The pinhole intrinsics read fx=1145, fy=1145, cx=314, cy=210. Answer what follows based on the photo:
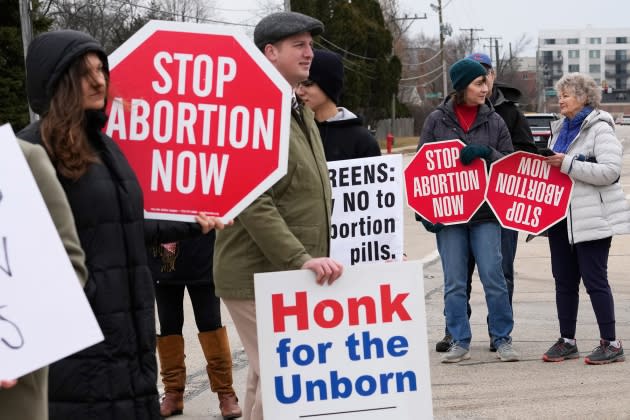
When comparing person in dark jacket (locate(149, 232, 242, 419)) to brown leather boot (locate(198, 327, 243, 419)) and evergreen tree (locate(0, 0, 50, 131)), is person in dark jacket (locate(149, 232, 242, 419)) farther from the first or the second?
evergreen tree (locate(0, 0, 50, 131))

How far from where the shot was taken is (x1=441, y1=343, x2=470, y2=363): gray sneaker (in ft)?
23.7

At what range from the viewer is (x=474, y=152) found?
726cm

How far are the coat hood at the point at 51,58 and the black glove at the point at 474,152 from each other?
4.27m

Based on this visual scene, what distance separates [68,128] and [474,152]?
4.38 meters

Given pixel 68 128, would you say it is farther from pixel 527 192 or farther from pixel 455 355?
pixel 527 192

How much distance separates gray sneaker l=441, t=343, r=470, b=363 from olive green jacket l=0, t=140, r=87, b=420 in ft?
15.1

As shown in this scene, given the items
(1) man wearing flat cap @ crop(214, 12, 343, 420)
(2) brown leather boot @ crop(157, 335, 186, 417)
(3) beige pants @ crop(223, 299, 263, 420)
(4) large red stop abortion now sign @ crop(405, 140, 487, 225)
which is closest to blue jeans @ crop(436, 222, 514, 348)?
(4) large red stop abortion now sign @ crop(405, 140, 487, 225)

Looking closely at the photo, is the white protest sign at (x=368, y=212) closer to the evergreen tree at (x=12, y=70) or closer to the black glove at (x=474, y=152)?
the black glove at (x=474, y=152)

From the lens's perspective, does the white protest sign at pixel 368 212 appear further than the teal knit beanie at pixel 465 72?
No

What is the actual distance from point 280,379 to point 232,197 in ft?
2.62

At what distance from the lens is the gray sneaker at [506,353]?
23.6 feet

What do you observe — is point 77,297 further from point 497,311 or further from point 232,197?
point 497,311

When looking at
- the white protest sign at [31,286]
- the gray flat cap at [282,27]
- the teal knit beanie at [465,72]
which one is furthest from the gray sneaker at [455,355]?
the white protest sign at [31,286]

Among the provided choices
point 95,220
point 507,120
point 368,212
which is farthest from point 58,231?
point 507,120
